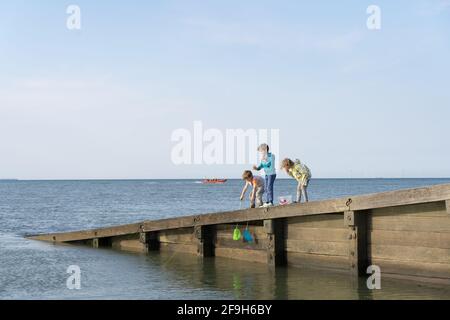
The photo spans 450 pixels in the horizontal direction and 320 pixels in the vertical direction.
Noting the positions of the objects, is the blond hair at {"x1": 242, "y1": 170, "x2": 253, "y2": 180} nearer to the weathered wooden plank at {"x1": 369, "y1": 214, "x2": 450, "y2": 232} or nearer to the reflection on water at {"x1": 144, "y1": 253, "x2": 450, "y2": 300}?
the reflection on water at {"x1": 144, "y1": 253, "x2": 450, "y2": 300}

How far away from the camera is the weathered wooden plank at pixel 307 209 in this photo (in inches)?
427

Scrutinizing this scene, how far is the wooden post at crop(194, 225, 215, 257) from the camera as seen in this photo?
1589 centimetres

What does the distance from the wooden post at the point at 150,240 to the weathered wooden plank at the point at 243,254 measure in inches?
99.4

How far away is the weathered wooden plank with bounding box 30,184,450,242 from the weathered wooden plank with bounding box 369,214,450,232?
41 centimetres

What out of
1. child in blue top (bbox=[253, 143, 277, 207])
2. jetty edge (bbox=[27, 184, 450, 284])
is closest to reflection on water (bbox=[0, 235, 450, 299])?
jetty edge (bbox=[27, 184, 450, 284])

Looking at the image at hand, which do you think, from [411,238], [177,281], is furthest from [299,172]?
[177,281]

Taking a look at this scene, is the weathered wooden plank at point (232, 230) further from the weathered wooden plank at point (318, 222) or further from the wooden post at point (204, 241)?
the weathered wooden plank at point (318, 222)

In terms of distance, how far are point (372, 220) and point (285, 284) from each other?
2.25 metres

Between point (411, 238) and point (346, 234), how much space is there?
153 cm

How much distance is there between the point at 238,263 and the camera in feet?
48.9

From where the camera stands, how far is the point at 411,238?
11336 mm
